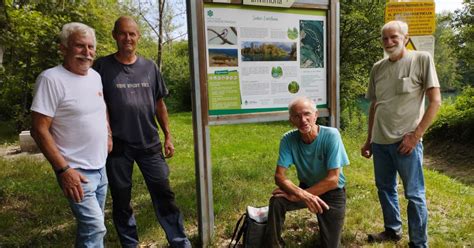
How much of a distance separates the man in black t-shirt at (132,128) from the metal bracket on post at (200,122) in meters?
0.24

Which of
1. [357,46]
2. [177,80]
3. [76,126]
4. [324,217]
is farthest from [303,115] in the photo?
[177,80]

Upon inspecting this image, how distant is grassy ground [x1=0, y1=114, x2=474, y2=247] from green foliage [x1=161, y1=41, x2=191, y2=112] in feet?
58.5

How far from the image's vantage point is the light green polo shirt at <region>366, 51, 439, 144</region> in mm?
3314

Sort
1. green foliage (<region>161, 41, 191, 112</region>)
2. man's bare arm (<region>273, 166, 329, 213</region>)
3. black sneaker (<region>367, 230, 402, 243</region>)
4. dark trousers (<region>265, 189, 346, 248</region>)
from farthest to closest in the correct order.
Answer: green foliage (<region>161, 41, 191, 112</region>)
black sneaker (<region>367, 230, 402, 243</region>)
dark trousers (<region>265, 189, 346, 248</region>)
man's bare arm (<region>273, 166, 329, 213</region>)

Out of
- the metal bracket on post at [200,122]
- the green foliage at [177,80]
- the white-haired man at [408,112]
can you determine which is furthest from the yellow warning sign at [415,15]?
the green foliage at [177,80]

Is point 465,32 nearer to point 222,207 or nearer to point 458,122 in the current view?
point 458,122

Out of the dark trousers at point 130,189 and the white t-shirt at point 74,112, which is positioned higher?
the white t-shirt at point 74,112

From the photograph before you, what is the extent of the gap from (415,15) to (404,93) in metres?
2.12

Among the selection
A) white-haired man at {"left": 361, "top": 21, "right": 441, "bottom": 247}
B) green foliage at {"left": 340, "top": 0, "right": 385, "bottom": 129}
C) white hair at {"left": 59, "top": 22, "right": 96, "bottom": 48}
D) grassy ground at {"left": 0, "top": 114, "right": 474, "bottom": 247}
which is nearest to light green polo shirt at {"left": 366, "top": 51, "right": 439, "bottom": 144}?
white-haired man at {"left": 361, "top": 21, "right": 441, "bottom": 247}

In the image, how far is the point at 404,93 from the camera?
11.0 ft

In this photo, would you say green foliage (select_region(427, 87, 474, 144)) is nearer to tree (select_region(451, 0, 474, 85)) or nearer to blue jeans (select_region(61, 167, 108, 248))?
tree (select_region(451, 0, 474, 85))

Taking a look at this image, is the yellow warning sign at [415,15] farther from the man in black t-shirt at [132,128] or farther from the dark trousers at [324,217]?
the man in black t-shirt at [132,128]

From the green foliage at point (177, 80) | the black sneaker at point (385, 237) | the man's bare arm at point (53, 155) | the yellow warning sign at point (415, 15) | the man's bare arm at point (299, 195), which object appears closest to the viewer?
the man's bare arm at point (53, 155)

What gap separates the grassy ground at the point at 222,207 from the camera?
389cm
